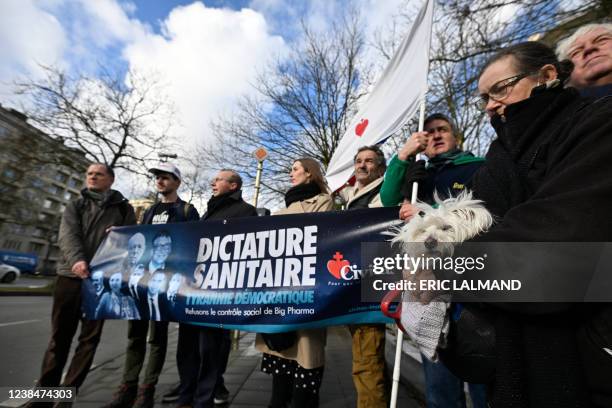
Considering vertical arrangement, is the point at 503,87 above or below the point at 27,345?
above

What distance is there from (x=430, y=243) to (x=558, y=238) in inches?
11.4

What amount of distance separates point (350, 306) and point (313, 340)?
16.9 inches

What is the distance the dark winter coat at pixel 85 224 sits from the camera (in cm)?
308

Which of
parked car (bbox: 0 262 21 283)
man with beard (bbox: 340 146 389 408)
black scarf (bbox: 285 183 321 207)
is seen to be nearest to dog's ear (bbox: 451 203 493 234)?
man with beard (bbox: 340 146 389 408)

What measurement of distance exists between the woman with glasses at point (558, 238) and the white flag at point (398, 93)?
178 centimetres

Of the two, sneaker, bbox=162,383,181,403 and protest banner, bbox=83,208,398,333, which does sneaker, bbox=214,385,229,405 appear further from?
protest banner, bbox=83,208,398,333

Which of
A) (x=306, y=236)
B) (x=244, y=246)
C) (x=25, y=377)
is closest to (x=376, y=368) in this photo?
(x=306, y=236)

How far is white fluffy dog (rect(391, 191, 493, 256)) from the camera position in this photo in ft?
2.89

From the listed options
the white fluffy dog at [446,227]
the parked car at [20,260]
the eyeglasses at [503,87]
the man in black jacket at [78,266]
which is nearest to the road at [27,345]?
the man in black jacket at [78,266]

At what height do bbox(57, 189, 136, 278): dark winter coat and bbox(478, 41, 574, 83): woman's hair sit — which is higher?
bbox(478, 41, 574, 83): woman's hair

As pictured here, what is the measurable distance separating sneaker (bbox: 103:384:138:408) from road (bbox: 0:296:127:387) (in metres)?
1.29

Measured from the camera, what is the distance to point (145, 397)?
9.29 feet

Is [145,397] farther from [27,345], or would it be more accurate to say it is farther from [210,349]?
[27,345]

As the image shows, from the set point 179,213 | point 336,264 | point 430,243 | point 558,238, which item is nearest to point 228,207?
point 179,213
